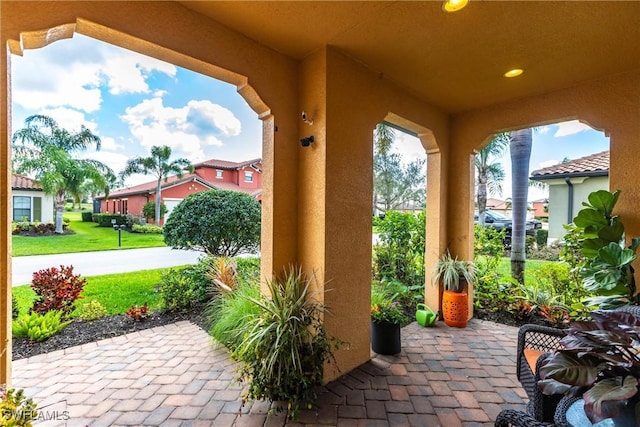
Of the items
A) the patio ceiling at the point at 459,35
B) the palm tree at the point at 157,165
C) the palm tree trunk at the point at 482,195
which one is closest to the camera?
the patio ceiling at the point at 459,35

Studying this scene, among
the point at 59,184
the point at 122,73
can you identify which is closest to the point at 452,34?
the point at 122,73

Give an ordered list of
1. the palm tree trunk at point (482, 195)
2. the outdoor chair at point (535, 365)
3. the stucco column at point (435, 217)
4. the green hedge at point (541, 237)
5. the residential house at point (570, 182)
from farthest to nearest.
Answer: the green hedge at point (541, 237) < the palm tree trunk at point (482, 195) < the residential house at point (570, 182) < the stucco column at point (435, 217) < the outdoor chair at point (535, 365)

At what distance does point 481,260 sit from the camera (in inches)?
188

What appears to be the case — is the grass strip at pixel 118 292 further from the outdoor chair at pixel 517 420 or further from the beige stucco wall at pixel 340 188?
the outdoor chair at pixel 517 420

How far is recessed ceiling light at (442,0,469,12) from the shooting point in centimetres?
188

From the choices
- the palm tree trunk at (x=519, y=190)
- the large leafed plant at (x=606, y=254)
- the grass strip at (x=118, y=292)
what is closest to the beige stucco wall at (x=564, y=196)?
the palm tree trunk at (x=519, y=190)

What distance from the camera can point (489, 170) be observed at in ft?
A: 32.4

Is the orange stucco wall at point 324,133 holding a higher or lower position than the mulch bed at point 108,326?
higher

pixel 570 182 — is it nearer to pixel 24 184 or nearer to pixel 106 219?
pixel 106 219

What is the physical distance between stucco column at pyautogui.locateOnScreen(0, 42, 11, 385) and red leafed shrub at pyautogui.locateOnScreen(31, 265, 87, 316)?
97.0 inches

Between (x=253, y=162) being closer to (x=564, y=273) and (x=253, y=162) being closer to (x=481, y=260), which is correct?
(x=481, y=260)

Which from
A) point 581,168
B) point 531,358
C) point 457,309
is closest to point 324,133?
point 531,358

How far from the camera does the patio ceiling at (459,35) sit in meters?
2.00

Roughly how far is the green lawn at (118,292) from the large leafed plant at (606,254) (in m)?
5.53
